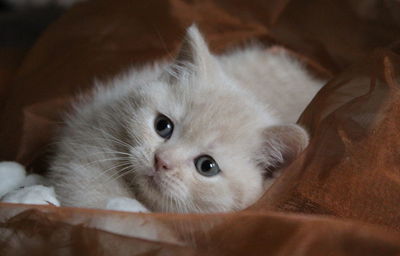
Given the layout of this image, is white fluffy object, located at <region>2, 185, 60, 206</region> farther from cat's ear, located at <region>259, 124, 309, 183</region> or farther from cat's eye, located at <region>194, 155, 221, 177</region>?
cat's ear, located at <region>259, 124, 309, 183</region>

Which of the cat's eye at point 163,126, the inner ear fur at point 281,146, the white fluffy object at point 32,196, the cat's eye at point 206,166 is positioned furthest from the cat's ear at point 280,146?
the white fluffy object at point 32,196

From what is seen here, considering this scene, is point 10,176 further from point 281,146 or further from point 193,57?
point 281,146

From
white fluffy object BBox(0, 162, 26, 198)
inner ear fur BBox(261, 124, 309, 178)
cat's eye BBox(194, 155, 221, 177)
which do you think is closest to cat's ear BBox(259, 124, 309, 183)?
inner ear fur BBox(261, 124, 309, 178)

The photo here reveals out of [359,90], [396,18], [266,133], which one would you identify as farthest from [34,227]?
[396,18]

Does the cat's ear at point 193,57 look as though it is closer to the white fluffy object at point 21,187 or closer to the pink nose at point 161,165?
the pink nose at point 161,165

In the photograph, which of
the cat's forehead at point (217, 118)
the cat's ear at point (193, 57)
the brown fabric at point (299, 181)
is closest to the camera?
the brown fabric at point (299, 181)

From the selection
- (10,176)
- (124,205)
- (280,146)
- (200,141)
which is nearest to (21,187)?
(10,176)

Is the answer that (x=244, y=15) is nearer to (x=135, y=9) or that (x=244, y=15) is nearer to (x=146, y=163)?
(x=135, y=9)
